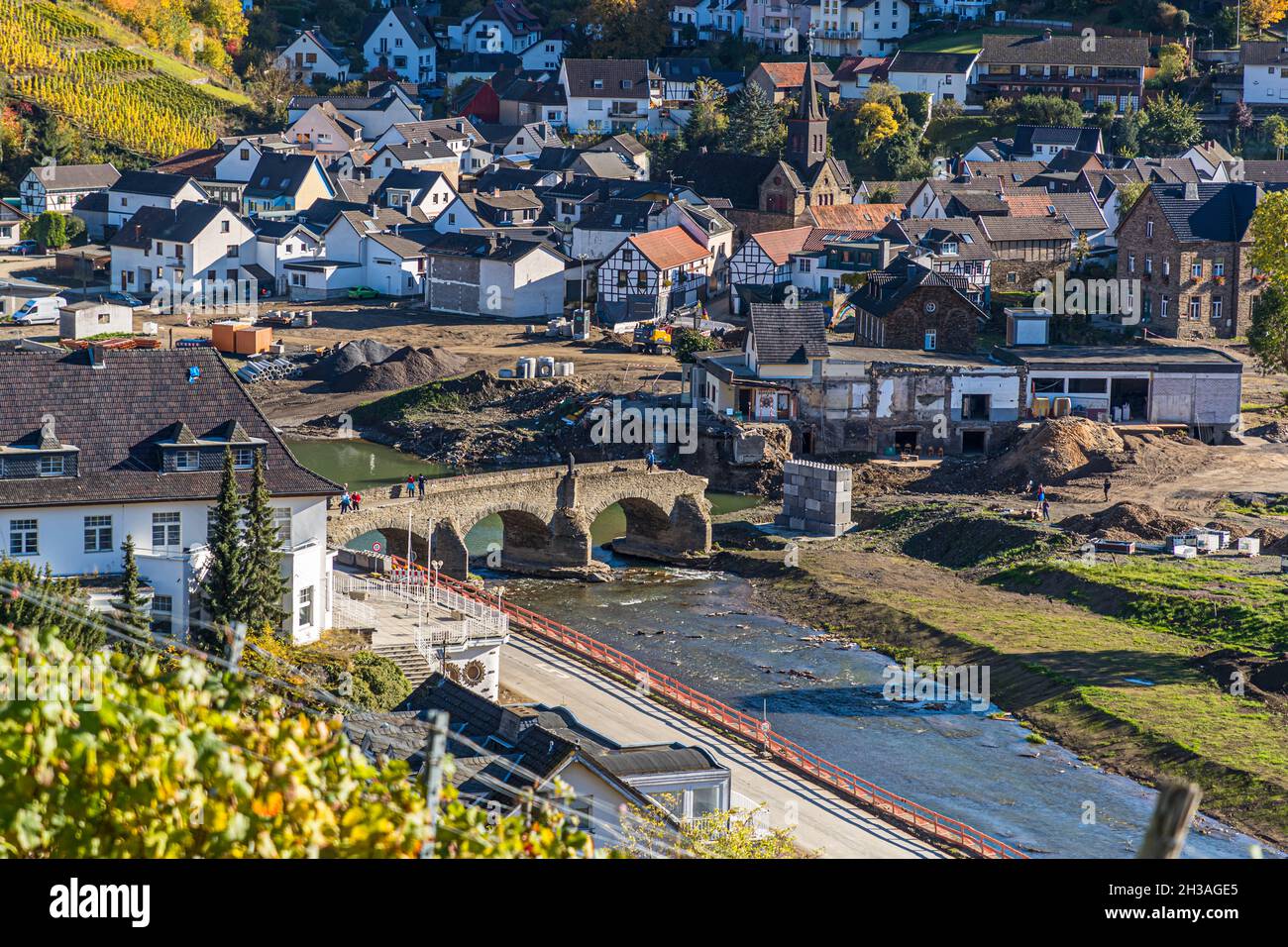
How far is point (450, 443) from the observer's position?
69.5 meters

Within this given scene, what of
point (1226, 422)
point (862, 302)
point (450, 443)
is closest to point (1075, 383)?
point (1226, 422)

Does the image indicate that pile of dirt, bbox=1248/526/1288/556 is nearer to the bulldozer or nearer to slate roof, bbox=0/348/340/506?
slate roof, bbox=0/348/340/506

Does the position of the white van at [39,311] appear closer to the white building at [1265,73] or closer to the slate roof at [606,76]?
the slate roof at [606,76]

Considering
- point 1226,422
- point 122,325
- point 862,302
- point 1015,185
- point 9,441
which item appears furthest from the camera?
point 1015,185

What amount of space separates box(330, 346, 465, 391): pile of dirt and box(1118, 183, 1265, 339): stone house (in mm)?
28088

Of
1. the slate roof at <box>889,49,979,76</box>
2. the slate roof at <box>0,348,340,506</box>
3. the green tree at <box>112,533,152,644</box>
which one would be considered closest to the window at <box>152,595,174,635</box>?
the green tree at <box>112,533,152,644</box>

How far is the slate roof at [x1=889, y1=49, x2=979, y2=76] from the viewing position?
4678 inches

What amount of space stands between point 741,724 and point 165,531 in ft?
42.1

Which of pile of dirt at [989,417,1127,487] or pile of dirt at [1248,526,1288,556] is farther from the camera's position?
pile of dirt at [989,417,1127,487]

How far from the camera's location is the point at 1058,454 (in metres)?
63.3

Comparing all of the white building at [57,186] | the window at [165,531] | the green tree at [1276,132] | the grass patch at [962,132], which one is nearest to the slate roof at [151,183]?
the white building at [57,186]

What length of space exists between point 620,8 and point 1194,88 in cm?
3808

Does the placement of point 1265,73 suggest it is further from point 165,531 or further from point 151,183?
point 165,531
